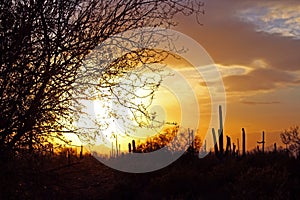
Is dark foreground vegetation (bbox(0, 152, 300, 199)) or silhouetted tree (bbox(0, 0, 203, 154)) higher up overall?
silhouetted tree (bbox(0, 0, 203, 154))

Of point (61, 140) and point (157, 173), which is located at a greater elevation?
point (61, 140)

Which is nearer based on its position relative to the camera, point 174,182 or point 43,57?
point 43,57

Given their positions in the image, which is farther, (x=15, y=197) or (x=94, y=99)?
(x=94, y=99)

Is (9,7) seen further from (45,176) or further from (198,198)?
(198,198)

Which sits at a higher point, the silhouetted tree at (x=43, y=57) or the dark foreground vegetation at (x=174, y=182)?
the silhouetted tree at (x=43, y=57)

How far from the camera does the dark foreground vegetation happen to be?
6398mm

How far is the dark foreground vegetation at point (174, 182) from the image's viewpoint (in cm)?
640

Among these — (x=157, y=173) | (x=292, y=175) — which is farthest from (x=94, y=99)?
(x=157, y=173)

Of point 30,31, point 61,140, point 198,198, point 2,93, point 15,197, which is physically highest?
point 30,31

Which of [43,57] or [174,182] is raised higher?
[43,57]

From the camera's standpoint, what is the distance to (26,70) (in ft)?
19.6

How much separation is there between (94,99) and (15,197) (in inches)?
63.6

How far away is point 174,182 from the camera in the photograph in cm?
1806

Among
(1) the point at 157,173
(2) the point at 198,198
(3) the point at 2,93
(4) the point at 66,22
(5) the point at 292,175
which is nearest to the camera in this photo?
(3) the point at 2,93
